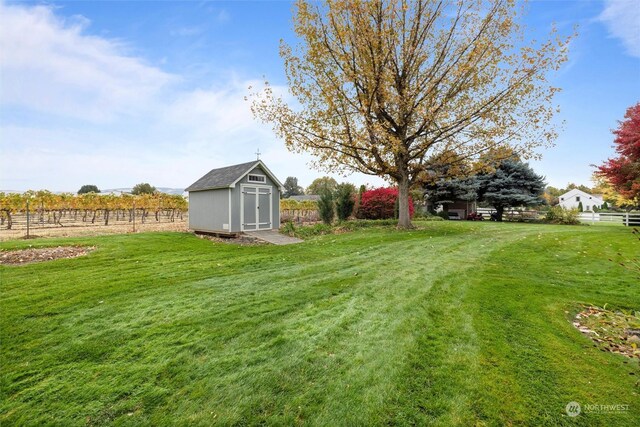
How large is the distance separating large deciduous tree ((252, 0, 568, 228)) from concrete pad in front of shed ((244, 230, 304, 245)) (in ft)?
12.4

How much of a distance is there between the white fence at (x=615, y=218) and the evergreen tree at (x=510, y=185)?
467 cm

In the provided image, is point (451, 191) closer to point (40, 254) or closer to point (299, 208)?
point (299, 208)

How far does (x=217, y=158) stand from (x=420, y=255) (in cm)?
1754

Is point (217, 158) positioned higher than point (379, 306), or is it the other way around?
point (217, 158)

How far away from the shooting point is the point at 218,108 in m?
12.4

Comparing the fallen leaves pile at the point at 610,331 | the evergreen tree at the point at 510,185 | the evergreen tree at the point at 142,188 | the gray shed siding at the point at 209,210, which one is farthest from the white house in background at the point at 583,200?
the evergreen tree at the point at 142,188

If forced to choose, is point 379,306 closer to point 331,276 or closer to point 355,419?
point 331,276

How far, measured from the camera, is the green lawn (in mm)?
2180

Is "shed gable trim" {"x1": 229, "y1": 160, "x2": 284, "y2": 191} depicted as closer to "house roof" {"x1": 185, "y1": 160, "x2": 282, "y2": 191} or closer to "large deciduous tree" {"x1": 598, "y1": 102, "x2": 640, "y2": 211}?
"house roof" {"x1": 185, "y1": 160, "x2": 282, "y2": 191}

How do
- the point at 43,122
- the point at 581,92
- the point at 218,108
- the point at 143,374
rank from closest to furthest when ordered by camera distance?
the point at 143,374 → the point at 581,92 → the point at 43,122 → the point at 218,108

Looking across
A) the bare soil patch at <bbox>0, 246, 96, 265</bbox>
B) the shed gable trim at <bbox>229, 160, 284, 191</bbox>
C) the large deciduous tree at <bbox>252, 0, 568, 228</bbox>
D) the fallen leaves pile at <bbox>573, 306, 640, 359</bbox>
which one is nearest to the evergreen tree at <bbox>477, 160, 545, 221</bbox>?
the large deciduous tree at <bbox>252, 0, 568, 228</bbox>

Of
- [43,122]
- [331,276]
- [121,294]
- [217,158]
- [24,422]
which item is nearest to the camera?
[24,422]

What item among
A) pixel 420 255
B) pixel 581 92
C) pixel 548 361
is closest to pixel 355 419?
pixel 548 361

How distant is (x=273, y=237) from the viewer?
12.3 metres
